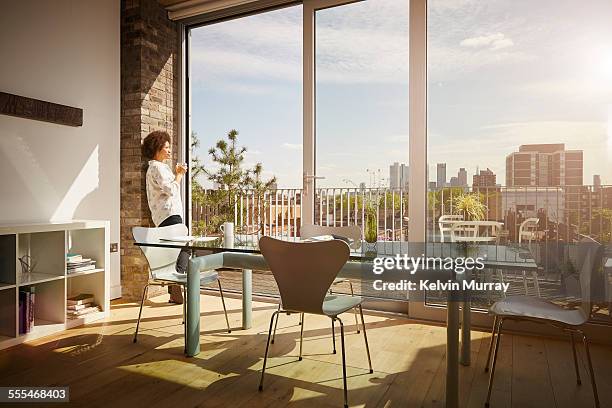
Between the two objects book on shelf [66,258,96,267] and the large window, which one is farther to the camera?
book on shelf [66,258,96,267]

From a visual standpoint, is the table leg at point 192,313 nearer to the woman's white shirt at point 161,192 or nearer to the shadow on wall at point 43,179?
the woman's white shirt at point 161,192

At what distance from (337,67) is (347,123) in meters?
0.52

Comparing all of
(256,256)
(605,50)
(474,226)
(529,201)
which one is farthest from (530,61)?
(256,256)

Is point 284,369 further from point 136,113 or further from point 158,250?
point 136,113

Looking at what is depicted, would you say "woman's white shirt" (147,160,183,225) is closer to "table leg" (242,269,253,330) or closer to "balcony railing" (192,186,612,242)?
"balcony railing" (192,186,612,242)

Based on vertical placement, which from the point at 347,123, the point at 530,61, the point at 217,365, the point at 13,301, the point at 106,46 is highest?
the point at 106,46

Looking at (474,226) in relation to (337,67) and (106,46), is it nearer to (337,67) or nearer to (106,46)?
(337,67)

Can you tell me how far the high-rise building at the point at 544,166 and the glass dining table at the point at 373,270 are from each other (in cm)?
78

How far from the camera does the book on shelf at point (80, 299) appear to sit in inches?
145

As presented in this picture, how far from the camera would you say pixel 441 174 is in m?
3.77

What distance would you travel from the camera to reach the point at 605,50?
10.7 ft

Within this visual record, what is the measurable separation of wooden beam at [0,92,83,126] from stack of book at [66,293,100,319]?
1512 millimetres

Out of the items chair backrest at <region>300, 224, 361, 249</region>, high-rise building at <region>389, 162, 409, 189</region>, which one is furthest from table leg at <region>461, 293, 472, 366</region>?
high-rise building at <region>389, 162, 409, 189</region>

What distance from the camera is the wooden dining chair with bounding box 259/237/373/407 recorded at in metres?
2.22
